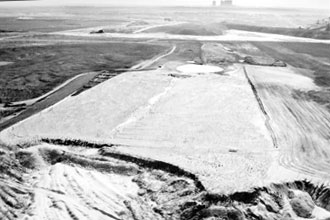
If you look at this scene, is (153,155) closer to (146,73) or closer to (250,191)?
(250,191)

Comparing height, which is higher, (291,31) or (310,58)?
(291,31)

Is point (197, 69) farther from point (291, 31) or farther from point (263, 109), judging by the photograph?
point (291, 31)

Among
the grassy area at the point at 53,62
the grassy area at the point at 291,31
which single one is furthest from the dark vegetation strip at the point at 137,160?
the grassy area at the point at 291,31

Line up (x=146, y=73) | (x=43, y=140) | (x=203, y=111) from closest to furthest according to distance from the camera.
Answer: (x=43, y=140), (x=203, y=111), (x=146, y=73)

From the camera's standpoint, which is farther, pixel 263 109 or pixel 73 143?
pixel 263 109

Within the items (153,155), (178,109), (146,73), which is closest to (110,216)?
(153,155)

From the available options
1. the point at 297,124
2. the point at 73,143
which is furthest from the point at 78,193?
the point at 297,124

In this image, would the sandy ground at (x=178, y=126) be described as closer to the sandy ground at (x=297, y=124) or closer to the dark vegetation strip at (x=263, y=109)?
the dark vegetation strip at (x=263, y=109)
